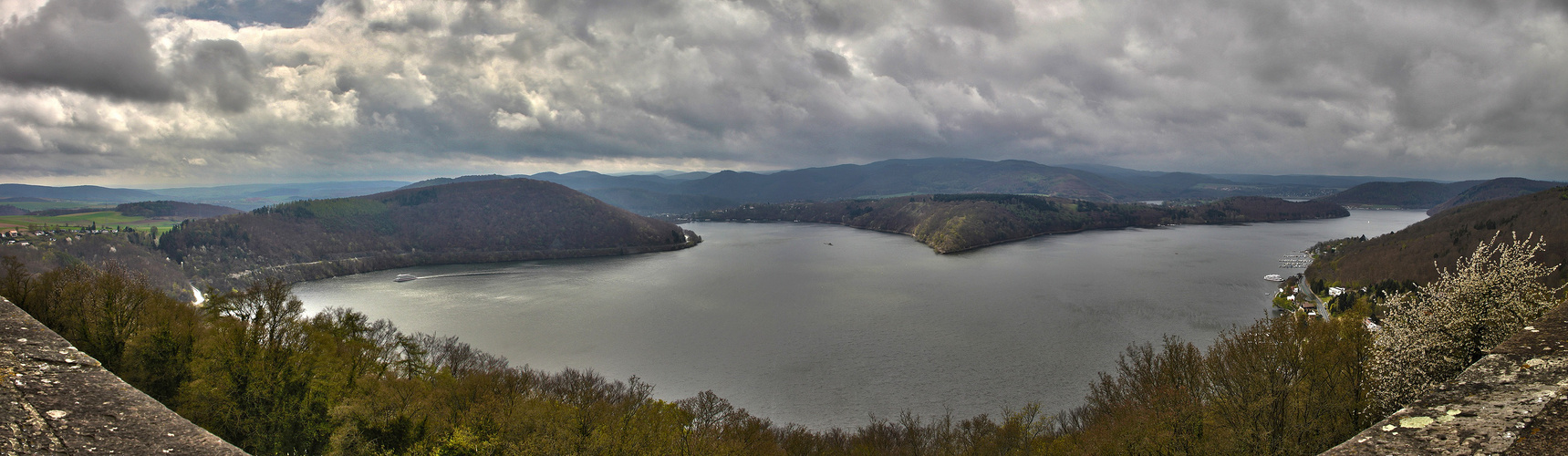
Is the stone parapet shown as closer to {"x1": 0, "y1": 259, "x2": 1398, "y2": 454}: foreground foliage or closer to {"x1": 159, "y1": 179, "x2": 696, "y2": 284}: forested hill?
{"x1": 0, "y1": 259, "x2": 1398, "y2": 454}: foreground foliage

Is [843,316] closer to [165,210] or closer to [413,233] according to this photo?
[413,233]

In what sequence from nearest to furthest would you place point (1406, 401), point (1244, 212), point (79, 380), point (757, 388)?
point (79, 380) < point (1406, 401) < point (757, 388) < point (1244, 212)

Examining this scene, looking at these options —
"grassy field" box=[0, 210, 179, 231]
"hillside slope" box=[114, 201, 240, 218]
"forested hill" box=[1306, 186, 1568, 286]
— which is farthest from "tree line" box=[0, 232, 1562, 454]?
"hillside slope" box=[114, 201, 240, 218]

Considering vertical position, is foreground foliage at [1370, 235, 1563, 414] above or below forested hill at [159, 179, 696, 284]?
above

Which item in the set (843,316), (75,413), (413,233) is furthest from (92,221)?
(75,413)

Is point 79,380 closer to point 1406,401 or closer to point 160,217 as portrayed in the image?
point 1406,401

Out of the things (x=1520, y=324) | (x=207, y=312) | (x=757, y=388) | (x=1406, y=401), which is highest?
(x=1520, y=324)

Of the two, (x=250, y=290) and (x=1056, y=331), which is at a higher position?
(x=250, y=290)

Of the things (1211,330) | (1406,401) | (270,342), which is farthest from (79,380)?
(1211,330)
